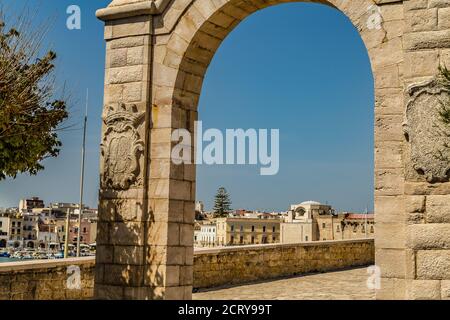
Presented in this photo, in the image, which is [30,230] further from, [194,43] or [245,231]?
[194,43]

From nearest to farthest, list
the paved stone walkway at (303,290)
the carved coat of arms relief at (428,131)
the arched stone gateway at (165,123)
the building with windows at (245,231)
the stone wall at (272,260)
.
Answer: the carved coat of arms relief at (428,131) → the arched stone gateway at (165,123) → the paved stone walkway at (303,290) → the stone wall at (272,260) → the building with windows at (245,231)

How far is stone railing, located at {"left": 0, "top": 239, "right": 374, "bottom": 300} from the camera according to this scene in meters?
8.88

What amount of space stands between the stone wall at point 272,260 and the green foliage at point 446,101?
7.10m

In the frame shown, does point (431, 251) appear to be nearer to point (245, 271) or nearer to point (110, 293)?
point (110, 293)

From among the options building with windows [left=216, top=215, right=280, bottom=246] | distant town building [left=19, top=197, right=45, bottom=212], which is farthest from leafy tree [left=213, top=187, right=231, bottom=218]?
distant town building [left=19, top=197, right=45, bottom=212]

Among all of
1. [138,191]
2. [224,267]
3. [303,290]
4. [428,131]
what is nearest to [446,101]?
[428,131]

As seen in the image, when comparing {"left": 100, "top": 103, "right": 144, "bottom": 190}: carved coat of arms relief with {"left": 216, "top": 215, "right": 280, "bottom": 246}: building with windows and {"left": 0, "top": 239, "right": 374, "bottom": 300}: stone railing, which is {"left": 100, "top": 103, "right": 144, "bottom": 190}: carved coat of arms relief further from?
{"left": 216, "top": 215, "right": 280, "bottom": 246}: building with windows

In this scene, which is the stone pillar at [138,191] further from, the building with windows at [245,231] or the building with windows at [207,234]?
the building with windows at [207,234]

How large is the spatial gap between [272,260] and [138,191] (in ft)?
22.8

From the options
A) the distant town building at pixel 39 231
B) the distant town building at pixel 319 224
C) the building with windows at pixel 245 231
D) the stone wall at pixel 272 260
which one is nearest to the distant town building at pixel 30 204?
the distant town building at pixel 39 231

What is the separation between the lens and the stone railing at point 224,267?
29.1 feet

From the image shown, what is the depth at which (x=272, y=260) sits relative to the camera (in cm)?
1455

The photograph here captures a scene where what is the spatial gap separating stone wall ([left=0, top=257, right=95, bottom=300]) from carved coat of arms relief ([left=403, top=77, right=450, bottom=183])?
5653 millimetres

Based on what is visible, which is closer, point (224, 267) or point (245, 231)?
point (224, 267)
